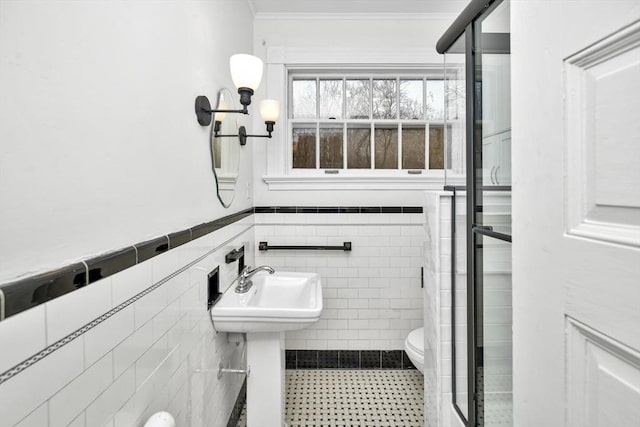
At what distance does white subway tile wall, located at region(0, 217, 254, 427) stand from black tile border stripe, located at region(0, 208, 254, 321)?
0.7 inches

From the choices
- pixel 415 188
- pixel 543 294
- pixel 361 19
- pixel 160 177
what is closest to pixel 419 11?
pixel 361 19

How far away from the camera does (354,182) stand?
2.52 meters

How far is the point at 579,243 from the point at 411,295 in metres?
2.18

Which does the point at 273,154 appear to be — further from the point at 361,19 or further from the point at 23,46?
the point at 23,46

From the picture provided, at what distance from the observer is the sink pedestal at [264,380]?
1.68 meters

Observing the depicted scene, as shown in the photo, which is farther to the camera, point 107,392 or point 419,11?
point 419,11

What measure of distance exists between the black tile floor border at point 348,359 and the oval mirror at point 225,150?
1.42 meters

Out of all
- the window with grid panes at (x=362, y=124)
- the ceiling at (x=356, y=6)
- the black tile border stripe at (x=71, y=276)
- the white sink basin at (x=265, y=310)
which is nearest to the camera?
the black tile border stripe at (x=71, y=276)

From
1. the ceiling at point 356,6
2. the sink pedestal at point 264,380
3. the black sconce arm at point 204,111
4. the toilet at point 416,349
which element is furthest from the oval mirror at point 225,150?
the toilet at point 416,349

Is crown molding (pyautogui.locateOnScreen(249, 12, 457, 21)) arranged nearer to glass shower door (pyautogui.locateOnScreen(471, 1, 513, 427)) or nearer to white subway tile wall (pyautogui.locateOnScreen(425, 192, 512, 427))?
glass shower door (pyautogui.locateOnScreen(471, 1, 513, 427))

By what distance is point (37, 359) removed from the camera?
562 millimetres

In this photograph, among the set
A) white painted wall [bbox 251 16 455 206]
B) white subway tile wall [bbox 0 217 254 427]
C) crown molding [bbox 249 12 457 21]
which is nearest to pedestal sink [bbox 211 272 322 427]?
white subway tile wall [bbox 0 217 254 427]

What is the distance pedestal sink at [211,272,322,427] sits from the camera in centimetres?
151

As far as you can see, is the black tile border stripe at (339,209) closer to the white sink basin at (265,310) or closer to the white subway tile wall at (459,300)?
the white sink basin at (265,310)
